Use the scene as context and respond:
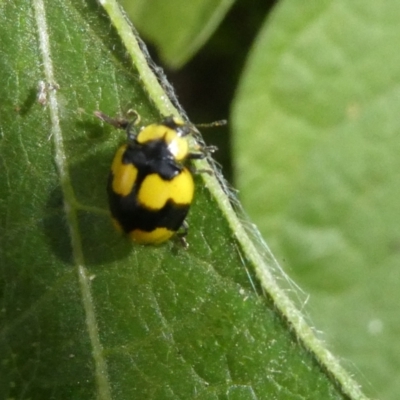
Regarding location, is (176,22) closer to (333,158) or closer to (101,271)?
(333,158)

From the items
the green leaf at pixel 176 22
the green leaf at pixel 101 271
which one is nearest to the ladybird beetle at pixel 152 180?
the green leaf at pixel 101 271

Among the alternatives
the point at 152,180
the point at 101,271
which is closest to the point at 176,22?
the point at 152,180

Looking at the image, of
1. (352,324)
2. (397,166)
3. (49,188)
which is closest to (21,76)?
(49,188)

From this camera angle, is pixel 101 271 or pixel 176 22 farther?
pixel 176 22

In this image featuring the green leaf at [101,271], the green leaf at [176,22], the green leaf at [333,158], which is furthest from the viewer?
the green leaf at [333,158]

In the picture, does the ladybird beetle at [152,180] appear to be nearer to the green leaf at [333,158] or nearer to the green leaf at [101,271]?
the green leaf at [101,271]
